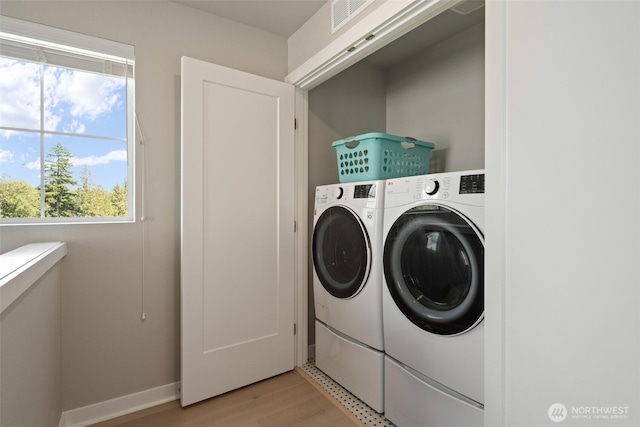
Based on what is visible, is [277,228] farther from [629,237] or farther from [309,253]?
[629,237]

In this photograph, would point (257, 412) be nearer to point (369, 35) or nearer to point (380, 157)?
point (380, 157)

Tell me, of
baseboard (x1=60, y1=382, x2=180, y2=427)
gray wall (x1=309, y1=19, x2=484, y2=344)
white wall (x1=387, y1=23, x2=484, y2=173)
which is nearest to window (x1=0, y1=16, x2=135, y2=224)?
baseboard (x1=60, y1=382, x2=180, y2=427)

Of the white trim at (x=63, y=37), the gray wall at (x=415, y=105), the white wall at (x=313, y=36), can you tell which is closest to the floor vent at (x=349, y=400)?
the gray wall at (x=415, y=105)

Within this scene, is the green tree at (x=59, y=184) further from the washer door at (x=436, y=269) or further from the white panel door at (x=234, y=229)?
the washer door at (x=436, y=269)

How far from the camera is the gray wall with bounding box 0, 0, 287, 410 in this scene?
1.69 meters

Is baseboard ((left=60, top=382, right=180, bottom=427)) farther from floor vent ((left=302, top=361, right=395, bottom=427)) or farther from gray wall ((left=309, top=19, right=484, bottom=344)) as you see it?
gray wall ((left=309, top=19, right=484, bottom=344))

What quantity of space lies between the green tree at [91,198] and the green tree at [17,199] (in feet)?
0.62

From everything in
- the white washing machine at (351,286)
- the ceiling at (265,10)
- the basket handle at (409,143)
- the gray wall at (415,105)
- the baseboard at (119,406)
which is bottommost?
the baseboard at (119,406)

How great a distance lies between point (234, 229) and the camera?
203 centimetres

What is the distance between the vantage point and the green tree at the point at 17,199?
159 centimetres

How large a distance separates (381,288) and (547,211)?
105cm

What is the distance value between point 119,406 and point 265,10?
259 cm

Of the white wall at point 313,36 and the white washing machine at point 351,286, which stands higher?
the white wall at point 313,36

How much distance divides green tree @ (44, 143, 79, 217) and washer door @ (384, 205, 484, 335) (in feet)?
5.86
